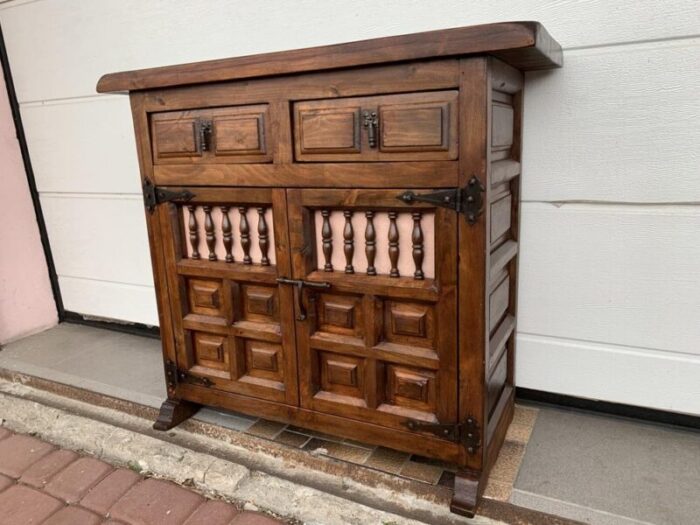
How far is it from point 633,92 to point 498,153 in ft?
1.62

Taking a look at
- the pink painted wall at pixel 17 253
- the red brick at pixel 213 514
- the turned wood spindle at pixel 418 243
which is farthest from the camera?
the pink painted wall at pixel 17 253

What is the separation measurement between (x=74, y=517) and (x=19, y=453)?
0.51m

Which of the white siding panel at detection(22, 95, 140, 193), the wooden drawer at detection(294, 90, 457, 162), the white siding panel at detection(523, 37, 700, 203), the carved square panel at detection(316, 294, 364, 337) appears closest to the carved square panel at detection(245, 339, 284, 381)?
the carved square panel at detection(316, 294, 364, 337)

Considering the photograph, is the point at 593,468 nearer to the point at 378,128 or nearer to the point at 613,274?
the point at 613,274

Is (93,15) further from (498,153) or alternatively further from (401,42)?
(498,153)

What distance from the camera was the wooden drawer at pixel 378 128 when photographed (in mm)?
1298

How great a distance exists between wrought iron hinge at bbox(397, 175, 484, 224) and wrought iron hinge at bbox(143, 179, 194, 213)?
794 mm

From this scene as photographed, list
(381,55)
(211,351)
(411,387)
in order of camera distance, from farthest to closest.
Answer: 1. (211,351)
2. (411,387)
3. (381,55)

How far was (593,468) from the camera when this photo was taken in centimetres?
160

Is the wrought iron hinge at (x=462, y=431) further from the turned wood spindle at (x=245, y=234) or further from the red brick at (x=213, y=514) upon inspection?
the turned wood spindle at (x=245, y=234)

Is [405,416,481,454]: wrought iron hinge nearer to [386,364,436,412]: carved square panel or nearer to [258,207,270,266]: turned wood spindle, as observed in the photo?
[386,364,436,412]: carved square panel

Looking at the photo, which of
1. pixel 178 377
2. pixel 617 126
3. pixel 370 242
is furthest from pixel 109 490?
pixel 617 126

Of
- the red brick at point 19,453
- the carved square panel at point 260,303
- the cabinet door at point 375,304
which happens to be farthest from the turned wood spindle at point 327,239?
the red brick at point 19,453

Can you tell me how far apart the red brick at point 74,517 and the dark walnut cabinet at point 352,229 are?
0.49 m
